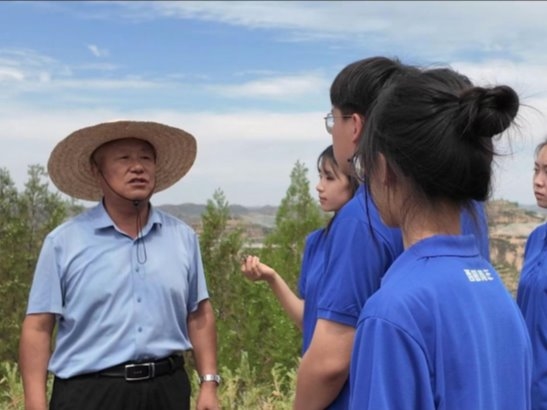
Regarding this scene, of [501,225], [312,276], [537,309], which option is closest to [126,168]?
[312,276]

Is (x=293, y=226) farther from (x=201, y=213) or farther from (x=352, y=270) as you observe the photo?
(x=352, y=270)

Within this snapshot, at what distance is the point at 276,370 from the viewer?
17.6ft

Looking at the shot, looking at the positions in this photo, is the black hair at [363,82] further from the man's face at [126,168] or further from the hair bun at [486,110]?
the man's face at [126,168]

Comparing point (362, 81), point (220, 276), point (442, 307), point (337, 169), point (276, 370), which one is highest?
point (362, 81)

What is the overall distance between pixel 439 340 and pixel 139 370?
187cm

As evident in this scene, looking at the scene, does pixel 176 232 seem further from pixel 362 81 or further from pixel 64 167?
pixel 362 81

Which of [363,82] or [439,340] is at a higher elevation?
[363,82]

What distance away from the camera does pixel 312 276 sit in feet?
7.50

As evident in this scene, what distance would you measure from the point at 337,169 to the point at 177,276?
85cm

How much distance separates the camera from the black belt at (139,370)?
3.00 m

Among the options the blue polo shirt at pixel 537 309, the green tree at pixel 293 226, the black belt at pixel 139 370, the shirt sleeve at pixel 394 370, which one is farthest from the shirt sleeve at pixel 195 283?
the green tree at pixel 293 226

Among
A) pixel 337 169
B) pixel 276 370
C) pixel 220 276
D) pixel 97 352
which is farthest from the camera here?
pixel 220 276

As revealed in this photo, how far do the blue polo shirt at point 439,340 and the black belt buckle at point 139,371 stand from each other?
1754 millimetres

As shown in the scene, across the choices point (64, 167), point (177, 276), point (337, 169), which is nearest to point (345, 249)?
point (337, 169)
